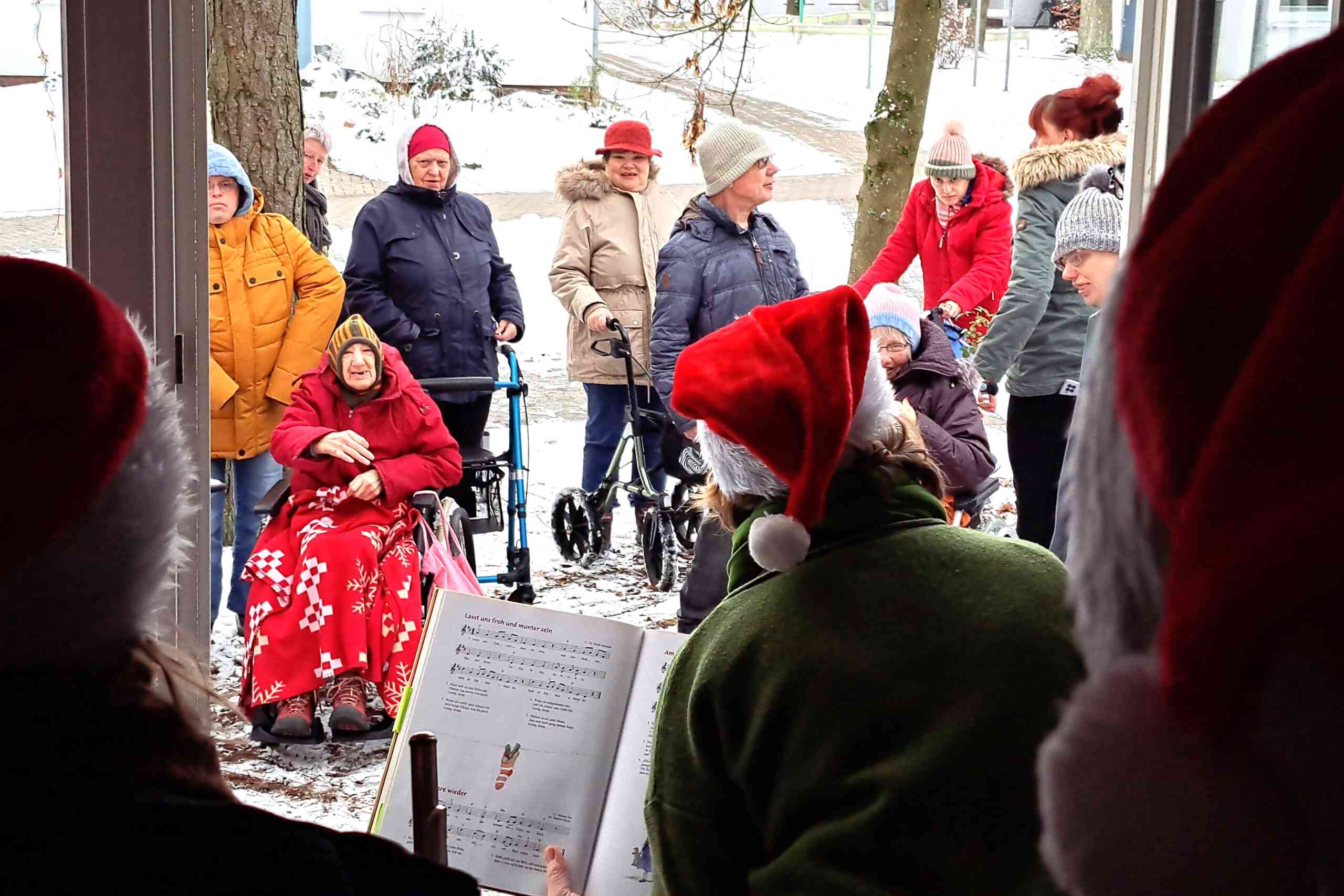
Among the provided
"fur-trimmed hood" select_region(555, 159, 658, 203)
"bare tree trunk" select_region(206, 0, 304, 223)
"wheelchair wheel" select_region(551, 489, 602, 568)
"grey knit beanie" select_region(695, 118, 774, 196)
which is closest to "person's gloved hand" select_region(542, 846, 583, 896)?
"grey knit beanie" select_region(695, 118, 774, 196)

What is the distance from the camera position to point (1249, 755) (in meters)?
0.44

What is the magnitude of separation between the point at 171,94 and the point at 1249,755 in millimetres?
2035

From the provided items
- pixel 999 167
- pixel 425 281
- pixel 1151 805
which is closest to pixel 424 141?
pixel 425 281

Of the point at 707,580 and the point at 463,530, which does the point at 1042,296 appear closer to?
the point at 707,580

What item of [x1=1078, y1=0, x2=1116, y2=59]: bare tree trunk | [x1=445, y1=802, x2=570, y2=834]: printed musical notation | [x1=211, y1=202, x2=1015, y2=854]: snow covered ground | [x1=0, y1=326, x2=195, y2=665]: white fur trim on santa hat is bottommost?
[x1=211, y1=202, x2=1015, y2=854]: snow covered ground

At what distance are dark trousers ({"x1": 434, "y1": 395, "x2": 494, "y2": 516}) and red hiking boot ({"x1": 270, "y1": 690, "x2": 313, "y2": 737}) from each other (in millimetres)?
1067

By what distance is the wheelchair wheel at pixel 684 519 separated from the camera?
4699 mm

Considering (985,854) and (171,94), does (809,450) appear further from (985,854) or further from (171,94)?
(171,94)

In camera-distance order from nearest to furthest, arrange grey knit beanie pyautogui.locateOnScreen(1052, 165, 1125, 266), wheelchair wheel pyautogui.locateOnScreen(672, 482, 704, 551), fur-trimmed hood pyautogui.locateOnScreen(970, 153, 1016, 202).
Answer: grey knit beanie pyautogui.locateOnScreen(1052, 165, 1125, 266) < fur-trimmed hood pyautogui.locateOnScreen(970, 153, 1016, 202) < wheelchair wheel pyautogui.locateOnScreen(672, 482, 704, 551)

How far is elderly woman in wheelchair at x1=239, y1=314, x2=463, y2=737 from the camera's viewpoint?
340 cm

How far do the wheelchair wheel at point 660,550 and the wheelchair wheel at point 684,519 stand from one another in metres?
0.04

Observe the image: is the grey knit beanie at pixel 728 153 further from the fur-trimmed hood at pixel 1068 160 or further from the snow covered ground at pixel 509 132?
the snow covered ground at pixel 509 132

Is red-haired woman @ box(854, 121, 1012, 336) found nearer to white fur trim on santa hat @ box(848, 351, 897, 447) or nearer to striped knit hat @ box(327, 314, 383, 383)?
striped knit hat @ box(327, 314, 383, 383)

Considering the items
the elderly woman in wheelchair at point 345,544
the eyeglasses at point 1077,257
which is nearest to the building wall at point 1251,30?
the eyeglasses at point 1077,257
